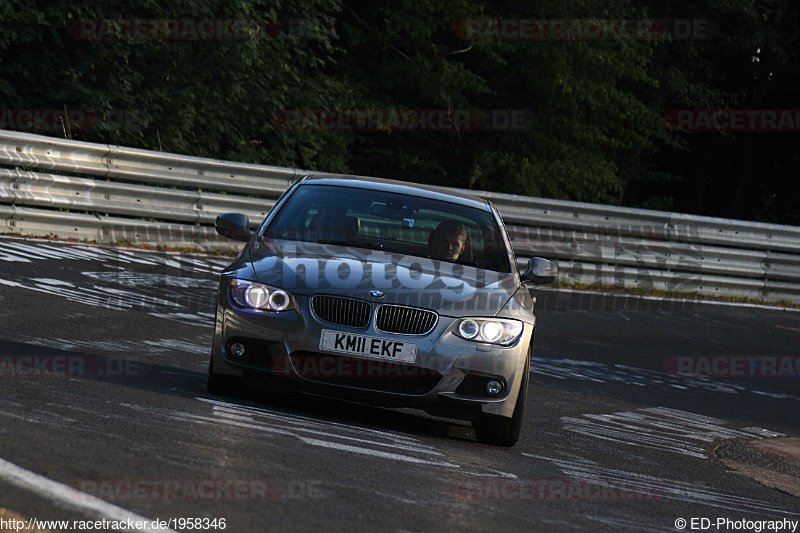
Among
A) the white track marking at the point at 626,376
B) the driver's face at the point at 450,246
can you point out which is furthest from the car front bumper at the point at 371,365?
the white track marking at the point at 626,376

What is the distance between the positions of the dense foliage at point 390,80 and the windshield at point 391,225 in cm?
1104

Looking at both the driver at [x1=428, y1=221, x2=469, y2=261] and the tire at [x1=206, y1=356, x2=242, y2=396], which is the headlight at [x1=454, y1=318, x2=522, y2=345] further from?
the tire at [x1=206, y1=356, x2=242, y2=396]

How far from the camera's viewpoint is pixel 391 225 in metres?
7.95

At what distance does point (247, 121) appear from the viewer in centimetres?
2162

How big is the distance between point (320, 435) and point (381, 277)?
109 centimetres

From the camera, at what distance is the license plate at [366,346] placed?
21.9ft

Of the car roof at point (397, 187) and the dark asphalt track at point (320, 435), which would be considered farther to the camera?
the car roof at point (397, 187)
